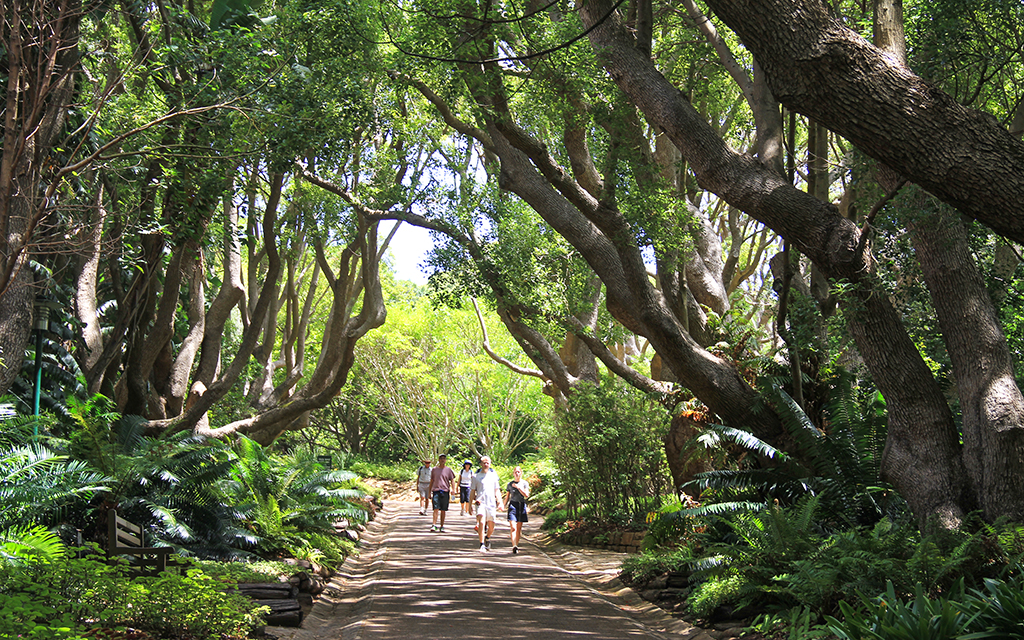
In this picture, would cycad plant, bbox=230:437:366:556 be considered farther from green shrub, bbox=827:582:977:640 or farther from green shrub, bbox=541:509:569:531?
green shrub, bbox=541:509:569:531

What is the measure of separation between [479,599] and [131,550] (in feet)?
13.3

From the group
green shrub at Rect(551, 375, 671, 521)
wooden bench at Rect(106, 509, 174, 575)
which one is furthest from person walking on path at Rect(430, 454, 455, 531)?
wooden bench at Rect(106, 509, 174, 575)

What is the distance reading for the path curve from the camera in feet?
25.8

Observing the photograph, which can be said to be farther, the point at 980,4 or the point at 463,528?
the point at 463,528

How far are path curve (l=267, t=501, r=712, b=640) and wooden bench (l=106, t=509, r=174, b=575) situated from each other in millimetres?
1228

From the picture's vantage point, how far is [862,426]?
9.56 meters

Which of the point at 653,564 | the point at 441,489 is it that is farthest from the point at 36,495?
the point at 441,489

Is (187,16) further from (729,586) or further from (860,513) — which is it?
(860,513)

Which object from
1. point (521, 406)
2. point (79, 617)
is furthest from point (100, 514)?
point (521, 406)

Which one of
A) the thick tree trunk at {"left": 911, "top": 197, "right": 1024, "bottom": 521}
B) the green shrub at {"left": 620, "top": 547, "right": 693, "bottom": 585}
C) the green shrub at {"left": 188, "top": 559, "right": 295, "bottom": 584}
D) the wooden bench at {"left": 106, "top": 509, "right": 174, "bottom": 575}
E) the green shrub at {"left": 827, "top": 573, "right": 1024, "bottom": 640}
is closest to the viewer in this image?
the green shrub at {"left": 827, "top": 573, "right": 1024, "bottom": 640}

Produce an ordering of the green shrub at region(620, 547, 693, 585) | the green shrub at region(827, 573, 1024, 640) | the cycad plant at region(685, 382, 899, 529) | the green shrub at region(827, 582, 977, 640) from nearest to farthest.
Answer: the green shrub at region(827, 573, 1024, 640), the green shrub at region(827, 582, 977, 640), the cycad plant at region(685, 382, 899, 529), the green shrub at region(620, 547, 693, 585)

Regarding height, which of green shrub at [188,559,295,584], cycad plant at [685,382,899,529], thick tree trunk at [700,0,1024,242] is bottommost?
green shrub at [188,559,295,584]

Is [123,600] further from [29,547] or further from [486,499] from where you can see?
[486,499]

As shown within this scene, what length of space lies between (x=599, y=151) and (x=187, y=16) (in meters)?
6.32
